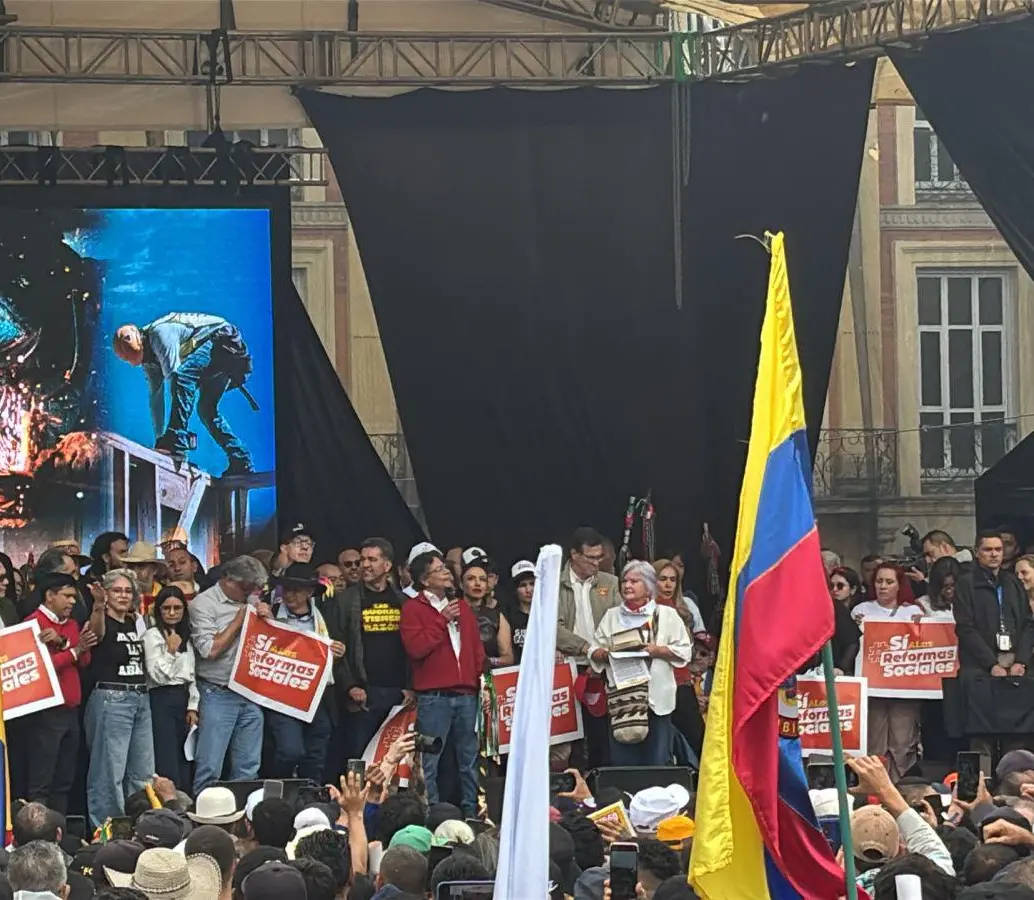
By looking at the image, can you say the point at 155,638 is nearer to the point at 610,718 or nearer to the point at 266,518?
the point at 610,718

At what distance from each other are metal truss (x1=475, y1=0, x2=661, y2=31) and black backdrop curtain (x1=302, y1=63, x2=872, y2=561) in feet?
2.88

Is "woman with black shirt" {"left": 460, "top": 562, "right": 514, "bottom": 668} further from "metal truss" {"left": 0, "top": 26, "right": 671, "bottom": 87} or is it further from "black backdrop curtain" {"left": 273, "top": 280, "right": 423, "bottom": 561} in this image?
"metal truss" {"left": 0, "top": 26, "right": 671, "bottom": 87}

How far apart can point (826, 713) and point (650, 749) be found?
99 cm

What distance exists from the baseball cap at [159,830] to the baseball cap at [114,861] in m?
0.44

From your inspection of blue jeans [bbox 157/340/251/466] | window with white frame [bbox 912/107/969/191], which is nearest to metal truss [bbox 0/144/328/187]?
blue jeans [bbox 157/340/251/466]

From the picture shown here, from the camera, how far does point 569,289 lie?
15.1 m

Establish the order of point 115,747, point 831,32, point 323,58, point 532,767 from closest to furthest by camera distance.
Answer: point 532,767
point 115,747
point 831,32
point 323,58

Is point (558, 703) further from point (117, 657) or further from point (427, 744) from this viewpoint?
point (117, 657)

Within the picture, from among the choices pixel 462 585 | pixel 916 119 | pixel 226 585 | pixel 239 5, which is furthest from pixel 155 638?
pixel 916 119

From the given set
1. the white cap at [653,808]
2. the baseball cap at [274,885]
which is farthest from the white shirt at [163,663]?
the baseball cap at [274,885]

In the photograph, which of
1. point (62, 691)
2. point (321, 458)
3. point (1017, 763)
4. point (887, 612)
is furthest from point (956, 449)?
point (1017, 763)

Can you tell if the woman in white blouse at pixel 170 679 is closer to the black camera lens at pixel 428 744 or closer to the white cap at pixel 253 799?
the black camera lens at pixel 428 744

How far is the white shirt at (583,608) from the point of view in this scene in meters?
12.4

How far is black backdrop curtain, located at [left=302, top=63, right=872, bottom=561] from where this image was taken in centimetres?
1490
